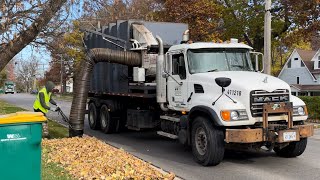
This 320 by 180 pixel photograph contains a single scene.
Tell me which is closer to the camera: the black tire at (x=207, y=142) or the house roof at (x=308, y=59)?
the black tire at (x=207, y=142)

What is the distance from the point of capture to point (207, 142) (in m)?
8.07

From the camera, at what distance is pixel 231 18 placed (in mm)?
25797

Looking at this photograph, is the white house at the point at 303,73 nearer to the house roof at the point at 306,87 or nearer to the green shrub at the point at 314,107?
the house roof at the point at 306,87

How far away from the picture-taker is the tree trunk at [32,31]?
9.52 metres

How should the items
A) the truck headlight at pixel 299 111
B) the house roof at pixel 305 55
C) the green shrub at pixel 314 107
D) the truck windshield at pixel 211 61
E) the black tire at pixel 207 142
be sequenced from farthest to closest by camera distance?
the house roof at pixel 305 55 < the green shrub at pixel 314 107 < the truck windshield at pixel 211 61 < the truck headlight at pixel 299 111 < the black tire at pixel 207 142

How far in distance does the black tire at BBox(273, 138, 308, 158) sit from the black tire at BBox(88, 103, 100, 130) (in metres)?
7.20

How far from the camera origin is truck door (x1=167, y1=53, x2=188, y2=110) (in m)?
9.38

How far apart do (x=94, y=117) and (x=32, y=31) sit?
5.49 meters

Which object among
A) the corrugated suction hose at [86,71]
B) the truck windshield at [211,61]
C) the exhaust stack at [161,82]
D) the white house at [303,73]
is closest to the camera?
the truck windshield at [211,61]

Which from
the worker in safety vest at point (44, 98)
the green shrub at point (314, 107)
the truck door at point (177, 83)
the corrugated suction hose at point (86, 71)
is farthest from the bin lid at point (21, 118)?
the green shrub at point (314, 107)

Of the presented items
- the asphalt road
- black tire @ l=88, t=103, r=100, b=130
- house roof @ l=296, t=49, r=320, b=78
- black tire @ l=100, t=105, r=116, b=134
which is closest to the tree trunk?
the asphalt road

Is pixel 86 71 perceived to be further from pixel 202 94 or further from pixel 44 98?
pixel 202 94

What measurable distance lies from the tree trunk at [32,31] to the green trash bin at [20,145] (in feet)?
16.3

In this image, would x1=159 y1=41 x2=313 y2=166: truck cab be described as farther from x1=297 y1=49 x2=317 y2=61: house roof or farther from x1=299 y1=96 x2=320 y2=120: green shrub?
x1=297 y1=49 x2=317 y2=61: house roof
